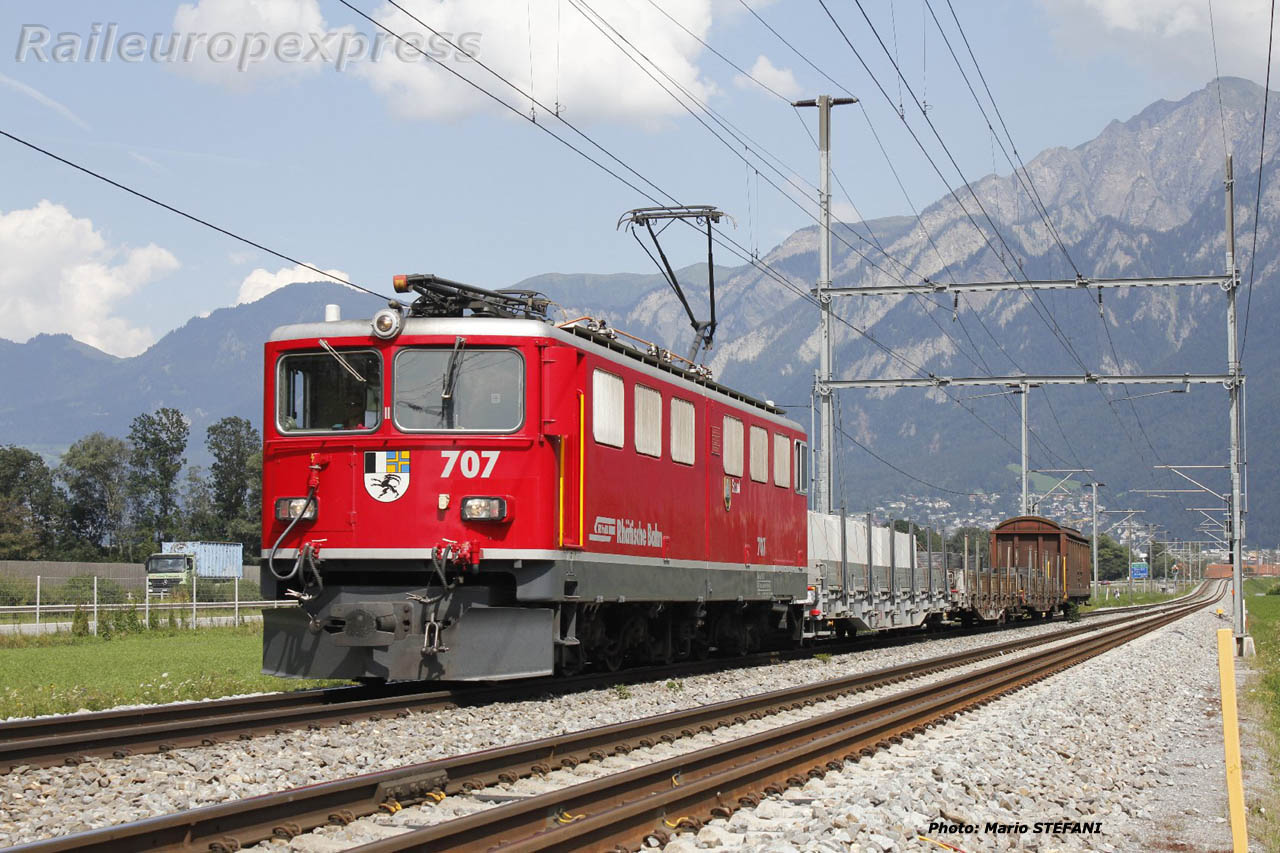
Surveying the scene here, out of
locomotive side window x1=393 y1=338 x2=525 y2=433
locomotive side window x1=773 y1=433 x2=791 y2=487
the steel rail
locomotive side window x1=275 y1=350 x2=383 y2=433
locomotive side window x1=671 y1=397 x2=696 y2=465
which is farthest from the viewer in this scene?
locomotive side window x1=773 y1=433 x2=791 y2=487

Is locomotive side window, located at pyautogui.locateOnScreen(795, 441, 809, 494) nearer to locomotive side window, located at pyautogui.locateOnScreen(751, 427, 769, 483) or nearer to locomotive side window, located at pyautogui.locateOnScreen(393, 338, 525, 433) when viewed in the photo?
locomotive side window, located at pyautogui.locateOnScreen(751, 427, 769, 483)

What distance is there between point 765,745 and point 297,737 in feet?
11.8

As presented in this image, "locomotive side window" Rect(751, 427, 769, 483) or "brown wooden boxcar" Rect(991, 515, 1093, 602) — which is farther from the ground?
"locomotive side window" Rect(751, 427, 769, 483)

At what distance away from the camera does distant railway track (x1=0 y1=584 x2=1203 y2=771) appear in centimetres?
960

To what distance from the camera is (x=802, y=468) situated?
22.5 meters

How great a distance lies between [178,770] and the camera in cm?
917

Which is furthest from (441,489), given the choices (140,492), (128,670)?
(140,492)

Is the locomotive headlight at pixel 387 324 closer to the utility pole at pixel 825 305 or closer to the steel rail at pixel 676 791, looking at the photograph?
the steel rail at pixel 676 791

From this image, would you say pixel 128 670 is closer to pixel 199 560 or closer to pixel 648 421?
pixel 648 421

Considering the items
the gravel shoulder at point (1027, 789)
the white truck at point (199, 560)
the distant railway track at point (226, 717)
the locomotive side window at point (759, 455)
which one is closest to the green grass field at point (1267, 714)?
the gravel shoulder at point (1027, 789)

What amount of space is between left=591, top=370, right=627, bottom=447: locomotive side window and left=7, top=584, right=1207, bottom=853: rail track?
318 cm

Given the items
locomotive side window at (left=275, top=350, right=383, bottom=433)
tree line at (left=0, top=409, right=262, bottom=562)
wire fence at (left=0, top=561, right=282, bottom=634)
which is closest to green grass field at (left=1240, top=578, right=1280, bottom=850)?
locomotive side window at (left=275, top=350, right=383, bottom=433)

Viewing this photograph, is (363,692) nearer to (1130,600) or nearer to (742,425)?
(742,425)

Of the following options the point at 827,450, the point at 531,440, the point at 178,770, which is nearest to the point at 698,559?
the point at 531,440
